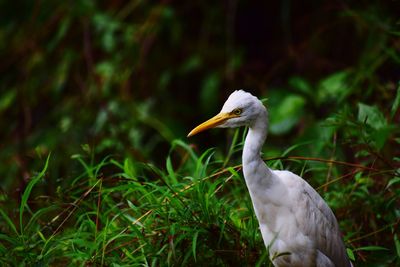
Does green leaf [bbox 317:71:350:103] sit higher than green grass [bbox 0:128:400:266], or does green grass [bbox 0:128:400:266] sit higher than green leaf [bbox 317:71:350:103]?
green grass [bbox 0:128:400:266]

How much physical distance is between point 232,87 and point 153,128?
30.1 inches

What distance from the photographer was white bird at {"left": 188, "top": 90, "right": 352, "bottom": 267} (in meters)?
2.27

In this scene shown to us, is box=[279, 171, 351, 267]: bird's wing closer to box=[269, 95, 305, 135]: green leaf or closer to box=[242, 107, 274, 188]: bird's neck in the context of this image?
box=[242, 107, 274, 188]: bird's neck

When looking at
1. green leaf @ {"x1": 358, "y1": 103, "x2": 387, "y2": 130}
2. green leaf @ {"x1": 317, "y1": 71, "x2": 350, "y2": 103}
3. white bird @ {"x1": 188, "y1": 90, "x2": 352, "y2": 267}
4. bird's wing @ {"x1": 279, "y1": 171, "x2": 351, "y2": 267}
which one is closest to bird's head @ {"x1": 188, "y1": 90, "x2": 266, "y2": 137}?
white bird @ {"x1": 188, "y1": 90, "x2": 352, "y2": 267}

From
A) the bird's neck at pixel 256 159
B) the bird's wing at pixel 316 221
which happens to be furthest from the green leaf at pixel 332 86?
the bird's neck at pixel 256 159

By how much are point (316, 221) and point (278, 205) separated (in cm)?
17

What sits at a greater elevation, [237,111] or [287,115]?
[237,111]

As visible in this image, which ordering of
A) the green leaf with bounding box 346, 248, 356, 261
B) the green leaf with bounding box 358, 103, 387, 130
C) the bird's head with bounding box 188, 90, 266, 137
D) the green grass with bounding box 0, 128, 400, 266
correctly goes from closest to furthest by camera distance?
the bird's head with bounding box 188, 90, 266, 137 < the green grass with bounding box 0, 128, 400, 266 < the green leaf with bounding box 346, 248, 356, 261 < the green leaf with bounding box 358, 103, 387, 130

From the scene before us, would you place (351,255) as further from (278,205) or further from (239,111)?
(239,111)

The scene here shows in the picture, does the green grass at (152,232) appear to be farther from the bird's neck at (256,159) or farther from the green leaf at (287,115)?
the green leaf at (287,115)

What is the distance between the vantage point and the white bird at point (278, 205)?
227 cm

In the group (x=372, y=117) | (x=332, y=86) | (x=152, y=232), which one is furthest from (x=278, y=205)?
(x=332, y=86)

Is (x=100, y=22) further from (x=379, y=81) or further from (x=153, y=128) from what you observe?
(x=379, y=81)

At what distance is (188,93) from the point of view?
5.48 metres
